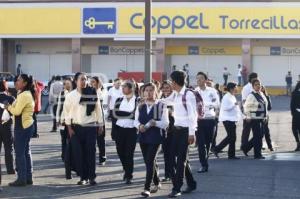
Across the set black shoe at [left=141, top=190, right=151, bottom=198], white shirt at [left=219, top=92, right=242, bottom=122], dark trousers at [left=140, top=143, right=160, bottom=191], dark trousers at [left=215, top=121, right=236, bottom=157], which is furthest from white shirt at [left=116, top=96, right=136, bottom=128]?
dark trousers at [left=215, top=121, right=236, bottom=157]

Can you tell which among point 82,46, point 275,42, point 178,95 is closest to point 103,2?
point 82,46

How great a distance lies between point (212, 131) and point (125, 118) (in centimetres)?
219

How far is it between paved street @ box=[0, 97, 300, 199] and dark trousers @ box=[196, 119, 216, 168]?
340mm

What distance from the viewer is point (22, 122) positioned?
36.4ft

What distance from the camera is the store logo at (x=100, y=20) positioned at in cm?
4497

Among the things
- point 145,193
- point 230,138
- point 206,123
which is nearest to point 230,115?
point 230,138

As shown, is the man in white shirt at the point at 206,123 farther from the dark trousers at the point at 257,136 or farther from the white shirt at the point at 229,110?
the dark trousers at the point at 257,136

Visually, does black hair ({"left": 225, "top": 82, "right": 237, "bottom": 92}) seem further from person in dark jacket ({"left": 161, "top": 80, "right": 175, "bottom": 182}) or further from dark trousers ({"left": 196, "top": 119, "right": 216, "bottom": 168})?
person in dark jacket ({"left": 161, "top": 80, "right": 175, "bottom": 182})

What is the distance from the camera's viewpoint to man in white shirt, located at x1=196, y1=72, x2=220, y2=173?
41.5 ft

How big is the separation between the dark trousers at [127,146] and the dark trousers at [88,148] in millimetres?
550

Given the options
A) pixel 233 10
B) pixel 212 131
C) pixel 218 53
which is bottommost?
pixel 212 131

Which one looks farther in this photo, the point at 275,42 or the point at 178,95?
the point at 275,42

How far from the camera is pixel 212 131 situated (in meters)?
13.1

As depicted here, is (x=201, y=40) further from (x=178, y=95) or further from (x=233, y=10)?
(x=178, y=95)
